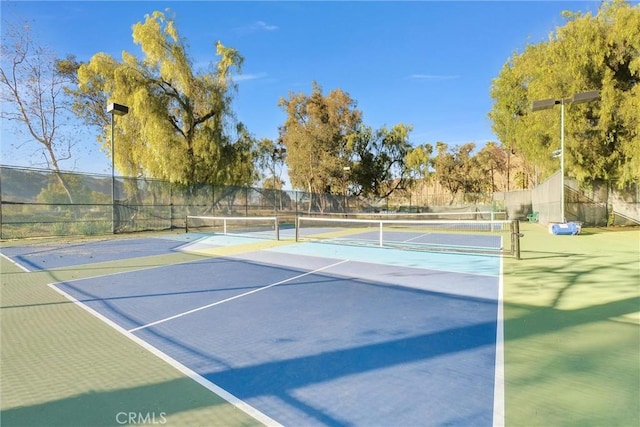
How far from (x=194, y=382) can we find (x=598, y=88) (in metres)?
20.2

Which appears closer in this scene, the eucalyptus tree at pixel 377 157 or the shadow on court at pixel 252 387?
the shadow on court at pixel 252 387

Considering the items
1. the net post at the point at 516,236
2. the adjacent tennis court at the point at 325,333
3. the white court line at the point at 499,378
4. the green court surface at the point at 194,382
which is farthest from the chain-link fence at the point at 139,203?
the white court line at the point at 499,378

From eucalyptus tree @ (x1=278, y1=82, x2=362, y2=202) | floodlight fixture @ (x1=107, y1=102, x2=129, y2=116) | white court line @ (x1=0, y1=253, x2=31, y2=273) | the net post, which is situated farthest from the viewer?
eucalyptus tree @ (x1=278, y1=82, x2=362, y2=202)

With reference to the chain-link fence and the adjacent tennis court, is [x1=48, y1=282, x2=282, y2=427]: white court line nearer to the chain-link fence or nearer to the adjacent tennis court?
the adjacent tennis court

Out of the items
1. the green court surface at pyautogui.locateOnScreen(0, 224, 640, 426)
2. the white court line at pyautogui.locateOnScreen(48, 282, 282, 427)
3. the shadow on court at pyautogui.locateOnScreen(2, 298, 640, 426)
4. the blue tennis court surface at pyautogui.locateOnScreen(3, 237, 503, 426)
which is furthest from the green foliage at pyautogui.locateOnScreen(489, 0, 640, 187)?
the white court line at pyautogui.locateOnScreen(48, 282, 282, 427)

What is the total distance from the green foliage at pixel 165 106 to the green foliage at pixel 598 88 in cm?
1721

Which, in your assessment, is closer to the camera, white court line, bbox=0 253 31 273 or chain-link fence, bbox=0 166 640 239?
white court line, bbox=0 253 31 273

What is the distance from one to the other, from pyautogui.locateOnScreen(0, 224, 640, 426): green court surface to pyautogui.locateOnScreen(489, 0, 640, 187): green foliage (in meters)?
13.8

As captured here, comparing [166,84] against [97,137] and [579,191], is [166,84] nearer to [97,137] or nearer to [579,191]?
[97,137]

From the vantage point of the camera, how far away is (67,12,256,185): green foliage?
17.5 meters

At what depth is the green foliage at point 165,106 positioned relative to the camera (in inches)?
688

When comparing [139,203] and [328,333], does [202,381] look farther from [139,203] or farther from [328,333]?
[139,203]

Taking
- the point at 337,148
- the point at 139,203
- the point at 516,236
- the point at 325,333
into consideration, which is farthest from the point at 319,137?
the point at 325,333

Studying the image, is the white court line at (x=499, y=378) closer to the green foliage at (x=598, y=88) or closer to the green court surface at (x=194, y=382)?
the green court surface at (x=194, y=382)
